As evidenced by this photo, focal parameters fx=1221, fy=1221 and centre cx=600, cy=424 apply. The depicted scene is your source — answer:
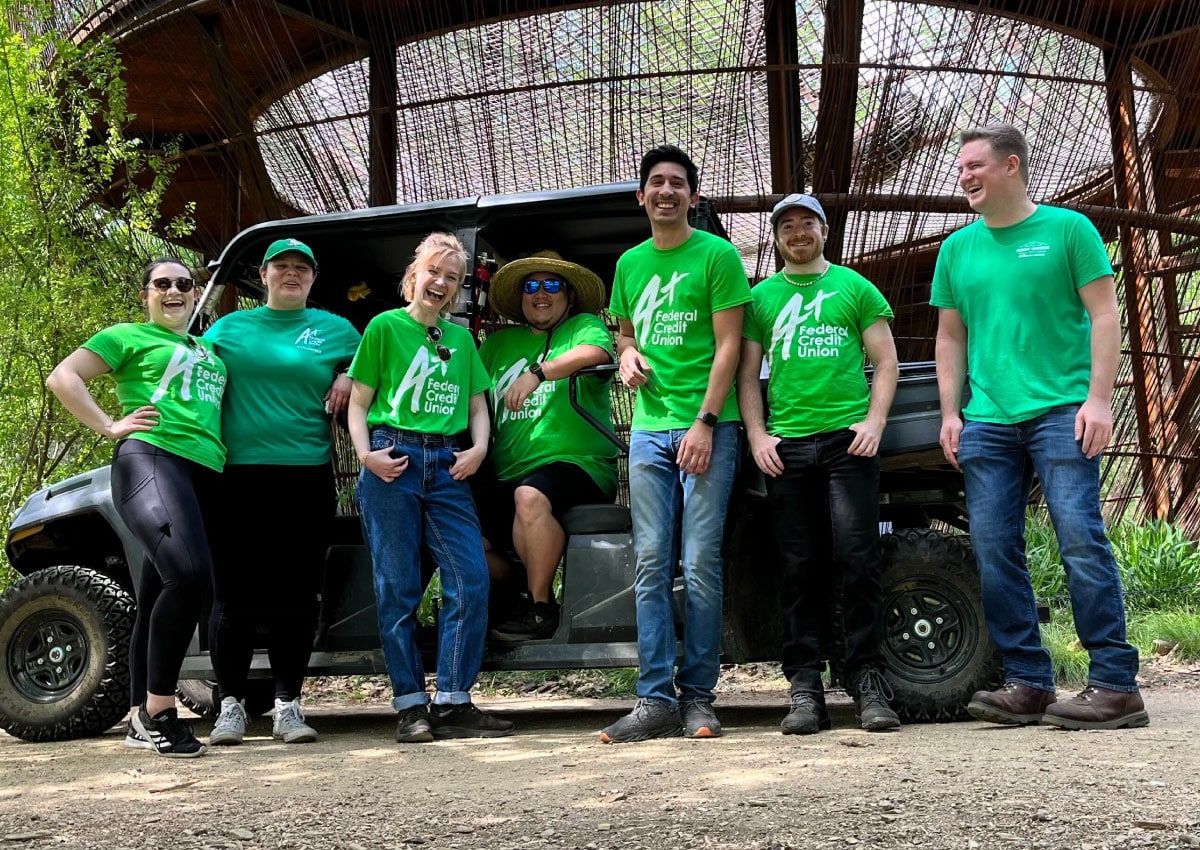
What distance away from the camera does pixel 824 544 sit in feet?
14.9

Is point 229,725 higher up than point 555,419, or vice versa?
point 555,419

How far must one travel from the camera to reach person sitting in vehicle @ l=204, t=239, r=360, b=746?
4.77 metres

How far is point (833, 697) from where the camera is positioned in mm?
6398

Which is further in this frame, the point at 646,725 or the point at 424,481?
the point at 424,481

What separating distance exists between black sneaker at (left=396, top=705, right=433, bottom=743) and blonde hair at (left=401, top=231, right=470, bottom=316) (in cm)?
157

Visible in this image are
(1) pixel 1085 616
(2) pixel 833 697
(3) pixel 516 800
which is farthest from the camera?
(2) pixel 833 697

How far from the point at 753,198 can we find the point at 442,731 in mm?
4678

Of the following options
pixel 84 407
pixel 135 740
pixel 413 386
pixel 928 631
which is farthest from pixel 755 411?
pixel 135 740

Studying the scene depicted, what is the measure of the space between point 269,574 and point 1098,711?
3.09 m

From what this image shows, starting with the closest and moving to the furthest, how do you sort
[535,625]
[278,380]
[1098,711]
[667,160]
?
[1098,711] < [667,160] < [535,625] < [278,380]

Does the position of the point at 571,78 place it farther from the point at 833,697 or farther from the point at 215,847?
the point at 215,847

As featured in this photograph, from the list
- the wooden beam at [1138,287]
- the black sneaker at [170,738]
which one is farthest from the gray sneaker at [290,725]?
the wooden beam at [1138,287]

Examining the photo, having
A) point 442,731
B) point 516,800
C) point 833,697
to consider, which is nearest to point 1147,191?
point 833,697

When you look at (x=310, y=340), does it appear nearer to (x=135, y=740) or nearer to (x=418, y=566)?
(x=418, y=566)
